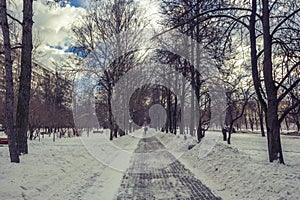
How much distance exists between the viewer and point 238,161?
10117 millimetres

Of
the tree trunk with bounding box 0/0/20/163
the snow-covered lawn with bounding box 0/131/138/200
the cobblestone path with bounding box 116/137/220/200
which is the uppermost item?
the tree trunk with bounding box 0/0/20/163

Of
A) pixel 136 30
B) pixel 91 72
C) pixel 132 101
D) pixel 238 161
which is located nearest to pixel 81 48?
pixel 91 72

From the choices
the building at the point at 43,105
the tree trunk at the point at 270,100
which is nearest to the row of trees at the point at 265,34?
the tree trunk at the point at 270,100

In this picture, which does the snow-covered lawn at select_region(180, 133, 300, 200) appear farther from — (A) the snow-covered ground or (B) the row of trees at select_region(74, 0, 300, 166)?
(B) the row of trees at select_region(74, 0, 300, 166)

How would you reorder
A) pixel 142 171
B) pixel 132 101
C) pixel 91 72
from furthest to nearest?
pixel 132 101, pixel 91 72, pixel 142 171

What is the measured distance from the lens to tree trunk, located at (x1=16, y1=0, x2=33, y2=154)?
11.5 meters

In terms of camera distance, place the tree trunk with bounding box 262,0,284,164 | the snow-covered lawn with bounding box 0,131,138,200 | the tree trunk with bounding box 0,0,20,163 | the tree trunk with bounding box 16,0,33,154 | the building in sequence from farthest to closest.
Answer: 1. the building
2. the tree trunk with bounding box 16,0,33,154
3. the tree trunk with bounding box 262,0,284,164
4. the tree trunk with bounding box 0,0,20,163
5. the snow-covered lawn with bounding box 0,131,138,200

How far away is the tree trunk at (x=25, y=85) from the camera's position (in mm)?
11469

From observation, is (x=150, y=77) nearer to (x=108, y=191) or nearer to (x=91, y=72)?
(x=91, y=72)

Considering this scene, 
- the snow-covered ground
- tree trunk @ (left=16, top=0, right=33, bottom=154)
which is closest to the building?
tree trunk @ (left=16, top=0, right=33, bottom=154)

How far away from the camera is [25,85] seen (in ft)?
38.6

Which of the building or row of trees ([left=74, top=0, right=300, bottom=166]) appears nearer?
row of trees ([left=74, top=0, right=300, bottom=166])

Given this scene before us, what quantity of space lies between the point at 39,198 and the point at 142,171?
5305mm

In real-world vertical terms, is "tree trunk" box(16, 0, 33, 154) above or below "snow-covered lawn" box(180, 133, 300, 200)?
above
